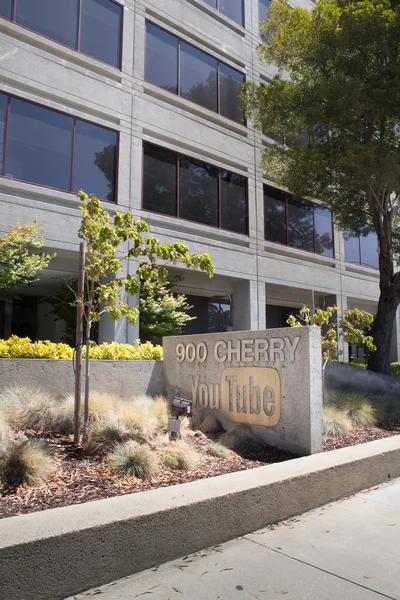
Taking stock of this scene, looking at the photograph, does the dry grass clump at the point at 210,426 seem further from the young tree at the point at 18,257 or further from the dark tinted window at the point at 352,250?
the dark tinted window at the point at 352,250

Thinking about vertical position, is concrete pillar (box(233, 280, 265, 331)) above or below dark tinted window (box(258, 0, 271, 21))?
below

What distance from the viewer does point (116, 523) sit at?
11.2 ft

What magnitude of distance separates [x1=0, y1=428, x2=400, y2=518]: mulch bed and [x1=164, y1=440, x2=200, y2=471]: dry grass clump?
0.08 m

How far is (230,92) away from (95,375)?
41.8ft

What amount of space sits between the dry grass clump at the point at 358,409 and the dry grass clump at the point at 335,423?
17.5 inches

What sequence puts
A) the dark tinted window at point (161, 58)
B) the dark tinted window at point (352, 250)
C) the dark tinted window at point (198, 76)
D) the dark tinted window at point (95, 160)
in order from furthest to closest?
the dark tinted window at point (352, 250) < the dark tinted window at point (198, 76) < the dark tinted window at point (161, 58) < the dark tinted window at point (95, 160)

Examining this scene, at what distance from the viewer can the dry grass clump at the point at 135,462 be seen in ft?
16.5

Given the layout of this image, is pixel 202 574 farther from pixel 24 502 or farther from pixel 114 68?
pixel 114 68

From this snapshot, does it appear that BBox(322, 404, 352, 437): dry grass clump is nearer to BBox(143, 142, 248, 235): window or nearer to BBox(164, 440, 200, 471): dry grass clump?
BBox(164, 440, 200, 471): dry grass clump

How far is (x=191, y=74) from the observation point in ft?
53.0

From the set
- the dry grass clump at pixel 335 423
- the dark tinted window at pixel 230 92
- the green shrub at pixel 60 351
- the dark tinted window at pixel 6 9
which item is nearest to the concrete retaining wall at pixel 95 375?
the green shrub at pixel 60 351

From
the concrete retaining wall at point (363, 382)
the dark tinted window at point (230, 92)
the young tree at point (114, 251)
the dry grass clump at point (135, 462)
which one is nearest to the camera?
the dry grass clump at point (135, 462)

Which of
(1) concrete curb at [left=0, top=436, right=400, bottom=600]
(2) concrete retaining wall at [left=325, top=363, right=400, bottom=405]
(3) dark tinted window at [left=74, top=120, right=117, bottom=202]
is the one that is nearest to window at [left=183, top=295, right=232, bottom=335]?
(3) dark tinted window at [left=74, top=120, right=117, bottom=202]

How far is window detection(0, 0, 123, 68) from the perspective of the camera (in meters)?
12.5
